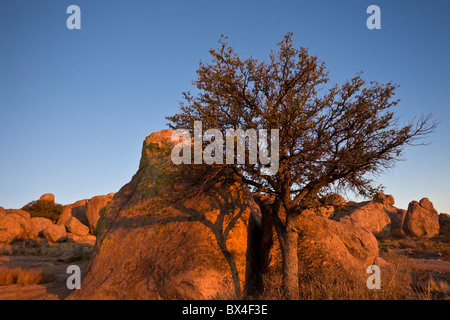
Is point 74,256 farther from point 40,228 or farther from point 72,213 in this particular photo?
point 72,213

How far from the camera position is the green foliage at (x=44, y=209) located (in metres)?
55.6

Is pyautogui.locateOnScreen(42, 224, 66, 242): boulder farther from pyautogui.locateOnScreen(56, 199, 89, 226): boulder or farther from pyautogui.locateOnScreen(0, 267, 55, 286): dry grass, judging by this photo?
pyautogui.locateOnScreen(0, 267, 55, 286): dry grass

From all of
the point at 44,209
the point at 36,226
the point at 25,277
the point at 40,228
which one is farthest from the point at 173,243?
the point at 44,209

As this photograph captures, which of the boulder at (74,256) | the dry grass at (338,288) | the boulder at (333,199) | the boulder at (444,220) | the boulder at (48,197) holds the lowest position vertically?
the boulder at (444,220)

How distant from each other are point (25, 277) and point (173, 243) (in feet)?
29.4

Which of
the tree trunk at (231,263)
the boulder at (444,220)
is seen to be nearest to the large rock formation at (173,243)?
the tree trunk at (231,263)

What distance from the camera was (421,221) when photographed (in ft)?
138

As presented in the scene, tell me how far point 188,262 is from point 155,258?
4.21 ft

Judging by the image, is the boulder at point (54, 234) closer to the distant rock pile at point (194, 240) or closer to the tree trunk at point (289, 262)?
the distant rock pile at point (194, 240)

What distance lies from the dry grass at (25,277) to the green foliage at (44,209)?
4920 cm

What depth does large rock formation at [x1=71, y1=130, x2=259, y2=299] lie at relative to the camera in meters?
8.52

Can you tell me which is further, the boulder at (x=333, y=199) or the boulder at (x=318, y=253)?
the boulder at (x=318, y=253)

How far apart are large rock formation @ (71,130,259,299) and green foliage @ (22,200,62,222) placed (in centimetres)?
5473

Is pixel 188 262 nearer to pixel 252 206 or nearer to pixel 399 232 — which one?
pixel 252 206
